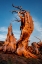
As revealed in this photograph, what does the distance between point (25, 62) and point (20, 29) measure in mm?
5133

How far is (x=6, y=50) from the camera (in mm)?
20312

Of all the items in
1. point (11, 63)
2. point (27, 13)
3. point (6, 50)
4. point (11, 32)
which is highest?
point (27, 13)

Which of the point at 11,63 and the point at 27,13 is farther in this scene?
the point at 27,13

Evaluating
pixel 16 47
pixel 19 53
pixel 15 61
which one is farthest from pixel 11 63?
pixel 16 47

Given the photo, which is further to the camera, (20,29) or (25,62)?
(20,29)

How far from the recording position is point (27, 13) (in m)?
20.0

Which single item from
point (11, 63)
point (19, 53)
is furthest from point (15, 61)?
point (19, 53)

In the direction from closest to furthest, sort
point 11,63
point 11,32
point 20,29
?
point 11,63 → point 20,29 → point 11,32

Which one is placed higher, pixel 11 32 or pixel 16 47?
pixel 11 32

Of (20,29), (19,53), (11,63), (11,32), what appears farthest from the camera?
(11,32)

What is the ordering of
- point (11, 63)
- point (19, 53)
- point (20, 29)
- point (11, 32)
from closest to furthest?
point (11, 63) → point (19, 53) → point (20, 29) → point (11, 32)

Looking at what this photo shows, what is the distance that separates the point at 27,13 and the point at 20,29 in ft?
6.67

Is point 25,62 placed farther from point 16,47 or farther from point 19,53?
point 16,47

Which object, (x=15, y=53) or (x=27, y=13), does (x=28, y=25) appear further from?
(x=15, y=53)
